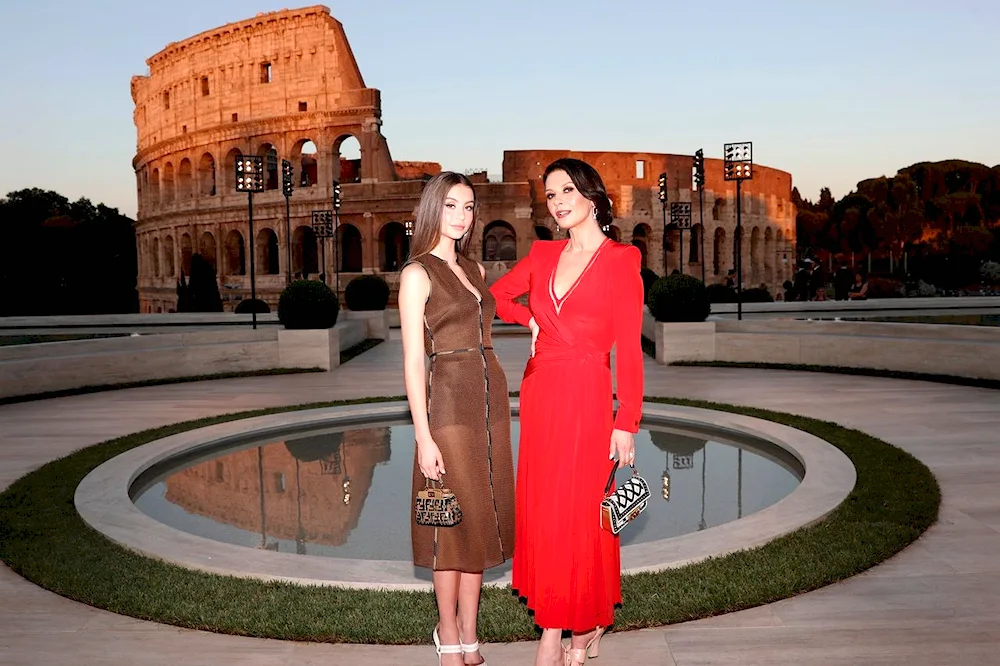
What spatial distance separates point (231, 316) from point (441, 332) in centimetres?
2401

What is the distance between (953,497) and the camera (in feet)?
20.1

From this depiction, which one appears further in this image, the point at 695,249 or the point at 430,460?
the point at 695,249

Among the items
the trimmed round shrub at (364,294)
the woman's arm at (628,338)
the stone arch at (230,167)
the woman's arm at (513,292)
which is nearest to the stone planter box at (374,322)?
the trimmed round shrub at (364,294)

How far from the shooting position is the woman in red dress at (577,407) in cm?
327

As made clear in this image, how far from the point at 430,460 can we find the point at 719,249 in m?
55.4

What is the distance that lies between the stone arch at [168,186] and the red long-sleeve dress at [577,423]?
56.0m

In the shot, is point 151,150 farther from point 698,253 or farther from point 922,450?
point 922,450

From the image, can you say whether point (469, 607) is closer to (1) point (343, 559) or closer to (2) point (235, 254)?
(1) point (343, 559)

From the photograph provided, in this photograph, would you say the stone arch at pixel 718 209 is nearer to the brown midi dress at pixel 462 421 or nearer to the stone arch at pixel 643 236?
the stone arch at pixel 643 236

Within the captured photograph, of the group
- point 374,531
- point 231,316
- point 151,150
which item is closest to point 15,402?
point 374,531

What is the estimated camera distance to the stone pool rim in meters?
4.50

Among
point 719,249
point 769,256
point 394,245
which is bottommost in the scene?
point 769,256

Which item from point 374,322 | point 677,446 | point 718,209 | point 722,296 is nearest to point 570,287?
point 677,446

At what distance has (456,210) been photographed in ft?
11.0
